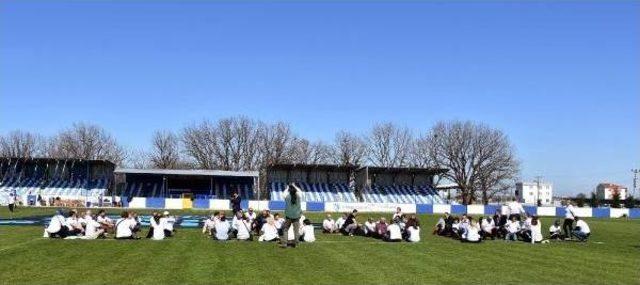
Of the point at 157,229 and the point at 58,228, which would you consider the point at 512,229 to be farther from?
the point at 58,228

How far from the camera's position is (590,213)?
66.6 m

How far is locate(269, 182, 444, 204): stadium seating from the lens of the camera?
72312 millimetres

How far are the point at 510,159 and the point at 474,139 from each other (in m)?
6.17

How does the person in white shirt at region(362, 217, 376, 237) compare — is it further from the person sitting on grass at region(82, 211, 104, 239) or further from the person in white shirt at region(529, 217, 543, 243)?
the person sitting on grass at region(82, 211, 104, 239)

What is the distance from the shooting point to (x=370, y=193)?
247 ft

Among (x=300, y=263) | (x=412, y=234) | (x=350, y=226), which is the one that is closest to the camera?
(x=300, y=263)

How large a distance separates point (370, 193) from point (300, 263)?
61.2 meters

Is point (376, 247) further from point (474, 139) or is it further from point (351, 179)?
point (474, 139)

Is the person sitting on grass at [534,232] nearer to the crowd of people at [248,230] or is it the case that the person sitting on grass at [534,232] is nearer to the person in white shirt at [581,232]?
the person in white shirt at [581,232]

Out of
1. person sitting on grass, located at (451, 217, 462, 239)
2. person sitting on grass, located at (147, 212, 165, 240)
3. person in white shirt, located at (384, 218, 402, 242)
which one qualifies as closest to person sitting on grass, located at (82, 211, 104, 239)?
person sitting on grass, located at (147, 212, 165, 240)

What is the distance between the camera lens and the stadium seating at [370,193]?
237 feet

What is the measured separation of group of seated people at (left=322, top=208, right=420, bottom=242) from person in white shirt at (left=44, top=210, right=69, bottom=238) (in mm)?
10963

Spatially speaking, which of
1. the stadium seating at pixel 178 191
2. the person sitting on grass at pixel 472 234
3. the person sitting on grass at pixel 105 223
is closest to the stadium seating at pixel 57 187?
the stadium seating at pixel 178 191

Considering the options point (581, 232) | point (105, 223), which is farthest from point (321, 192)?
point (105, 223)
